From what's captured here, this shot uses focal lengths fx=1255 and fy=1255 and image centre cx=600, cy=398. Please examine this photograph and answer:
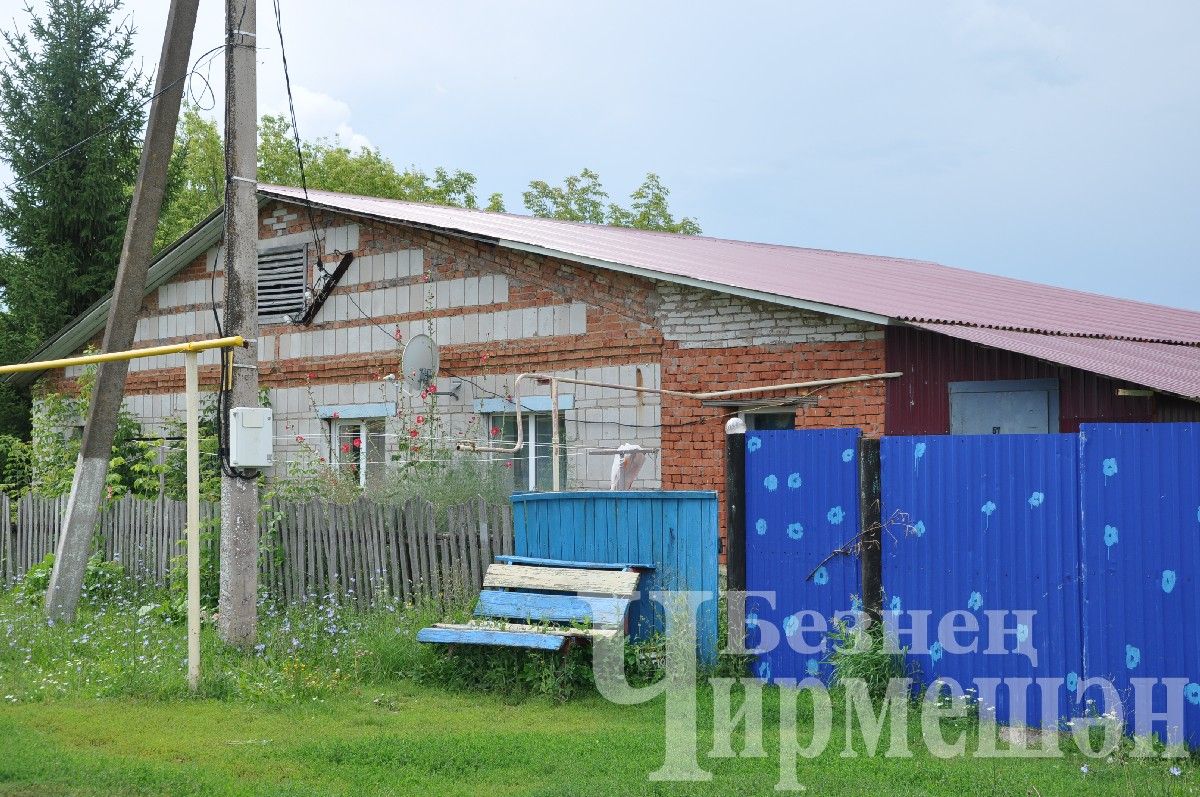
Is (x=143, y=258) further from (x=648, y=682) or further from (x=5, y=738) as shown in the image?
(x=648, y=682)

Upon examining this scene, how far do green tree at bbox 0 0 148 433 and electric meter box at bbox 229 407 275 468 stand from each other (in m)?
16.4

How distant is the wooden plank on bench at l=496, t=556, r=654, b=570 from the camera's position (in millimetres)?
9078

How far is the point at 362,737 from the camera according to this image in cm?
730

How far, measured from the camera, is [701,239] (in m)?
20.8

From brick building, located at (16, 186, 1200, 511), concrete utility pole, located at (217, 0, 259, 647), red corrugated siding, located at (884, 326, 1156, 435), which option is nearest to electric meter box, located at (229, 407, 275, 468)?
concrete utility pole, located at (217, 0, 259, 647)

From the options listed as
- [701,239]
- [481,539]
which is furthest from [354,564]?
[701,239]

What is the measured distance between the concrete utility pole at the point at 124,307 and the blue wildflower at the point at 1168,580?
895cm

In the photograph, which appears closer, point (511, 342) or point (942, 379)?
point (942, 379)

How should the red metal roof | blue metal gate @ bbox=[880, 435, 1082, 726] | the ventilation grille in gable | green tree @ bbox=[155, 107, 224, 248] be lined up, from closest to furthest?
blue metal gate @ bbox=[880, 435, 1082, 726] → the red metal roof → the ventilation grille in gable → green tree @ bbox=[155, 107, 224, 248]

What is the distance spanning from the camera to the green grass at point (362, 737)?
6258 mm

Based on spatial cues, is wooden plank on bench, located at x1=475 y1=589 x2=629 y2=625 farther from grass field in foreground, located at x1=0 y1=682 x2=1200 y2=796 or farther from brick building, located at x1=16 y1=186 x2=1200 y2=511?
brick building, located at x1=16 y1=186 x2=1200 y2=511

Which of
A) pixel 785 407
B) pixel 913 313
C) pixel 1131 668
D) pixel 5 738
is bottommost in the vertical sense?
pixel 5 738

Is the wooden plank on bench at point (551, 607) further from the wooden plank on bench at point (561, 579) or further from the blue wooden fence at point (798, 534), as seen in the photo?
the blue wooden fence at point (798, 534)

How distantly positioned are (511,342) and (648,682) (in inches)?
257
